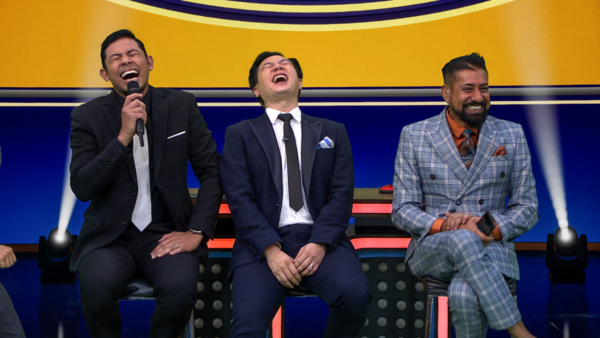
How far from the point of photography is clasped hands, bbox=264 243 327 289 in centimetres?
183

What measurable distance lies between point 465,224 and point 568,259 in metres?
1.96

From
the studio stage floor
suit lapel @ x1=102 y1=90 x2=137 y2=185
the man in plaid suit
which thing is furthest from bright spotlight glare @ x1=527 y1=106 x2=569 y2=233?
suit lapel @ x1=102 y1=90 x2=137 y2=185

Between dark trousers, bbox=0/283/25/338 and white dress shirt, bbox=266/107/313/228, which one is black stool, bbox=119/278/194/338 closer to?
dark trousers, bbox=0/283/25/338

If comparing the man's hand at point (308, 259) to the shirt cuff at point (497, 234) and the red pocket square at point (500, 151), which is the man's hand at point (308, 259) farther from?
the red pocket square at point (500, 151)

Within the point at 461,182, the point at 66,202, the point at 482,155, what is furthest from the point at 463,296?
the point at 66,202

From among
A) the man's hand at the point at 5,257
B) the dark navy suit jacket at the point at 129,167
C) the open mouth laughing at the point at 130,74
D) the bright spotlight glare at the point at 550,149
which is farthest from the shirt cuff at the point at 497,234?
the bright spotlight glare at the point at 550,149

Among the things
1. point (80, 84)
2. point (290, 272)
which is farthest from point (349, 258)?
point (80, 84)

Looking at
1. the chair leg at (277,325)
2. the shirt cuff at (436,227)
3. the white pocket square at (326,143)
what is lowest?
the chair leg at (277,325)

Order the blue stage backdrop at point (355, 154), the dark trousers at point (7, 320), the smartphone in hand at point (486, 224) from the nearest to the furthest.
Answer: the dark trousers at point (7, 320), the smartphone in hand at point (486, 224), the blue stage backdrop at point (355, 154)

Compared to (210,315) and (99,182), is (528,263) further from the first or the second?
(99,182)

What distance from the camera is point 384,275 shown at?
2.26 metres

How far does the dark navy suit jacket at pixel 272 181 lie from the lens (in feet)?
6.38

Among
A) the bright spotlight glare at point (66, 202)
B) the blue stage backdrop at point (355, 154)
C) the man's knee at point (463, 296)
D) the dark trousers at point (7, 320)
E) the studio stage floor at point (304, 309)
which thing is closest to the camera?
the dark trousers at point (7, 320)

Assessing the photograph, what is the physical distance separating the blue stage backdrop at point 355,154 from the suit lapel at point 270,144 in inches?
73.4
